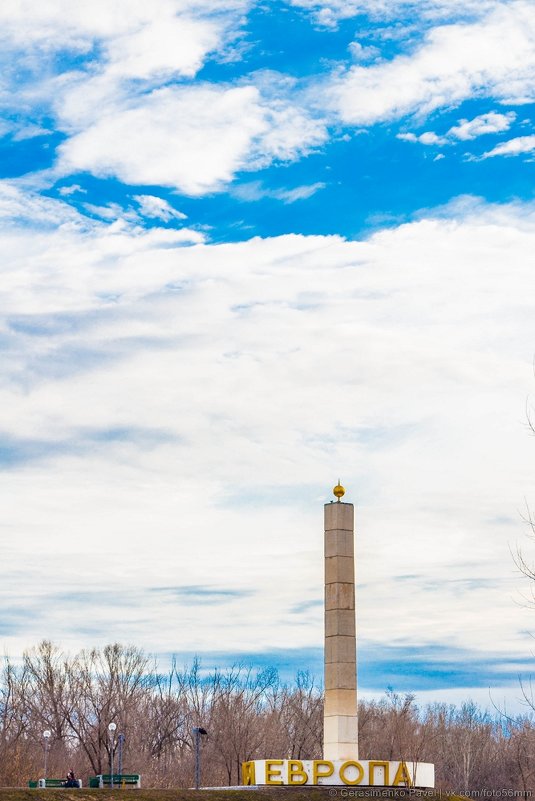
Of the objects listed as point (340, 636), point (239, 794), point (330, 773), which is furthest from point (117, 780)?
point (340, 636)

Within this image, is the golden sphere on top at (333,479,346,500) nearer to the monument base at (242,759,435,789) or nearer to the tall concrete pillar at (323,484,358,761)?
the tall concrete pillar at (323,484,358,761)

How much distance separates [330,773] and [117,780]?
12.8m

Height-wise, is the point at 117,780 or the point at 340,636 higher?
the point at 340,636

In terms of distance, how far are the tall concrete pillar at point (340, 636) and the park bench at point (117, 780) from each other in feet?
37.4

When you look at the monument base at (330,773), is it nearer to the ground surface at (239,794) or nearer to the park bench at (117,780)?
the ground surface at (239,794)

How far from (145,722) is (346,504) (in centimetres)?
4388

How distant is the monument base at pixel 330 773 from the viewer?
53.6 metres

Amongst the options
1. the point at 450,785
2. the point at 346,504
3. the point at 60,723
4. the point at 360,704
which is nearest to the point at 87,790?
the point at 346,504

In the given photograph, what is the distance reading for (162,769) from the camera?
285ft

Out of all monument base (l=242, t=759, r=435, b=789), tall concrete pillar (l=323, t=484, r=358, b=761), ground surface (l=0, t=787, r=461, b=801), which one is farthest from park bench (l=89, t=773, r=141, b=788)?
tall concrete pillar (l=323, t=484, r=358, b=761)

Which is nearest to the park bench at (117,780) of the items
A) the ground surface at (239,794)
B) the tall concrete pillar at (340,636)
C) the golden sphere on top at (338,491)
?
the ground surface at (239,794)

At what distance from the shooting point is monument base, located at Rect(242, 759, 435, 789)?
53562 millimetres

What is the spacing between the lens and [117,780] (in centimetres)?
5956

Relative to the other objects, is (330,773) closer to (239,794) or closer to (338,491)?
(239,794)
